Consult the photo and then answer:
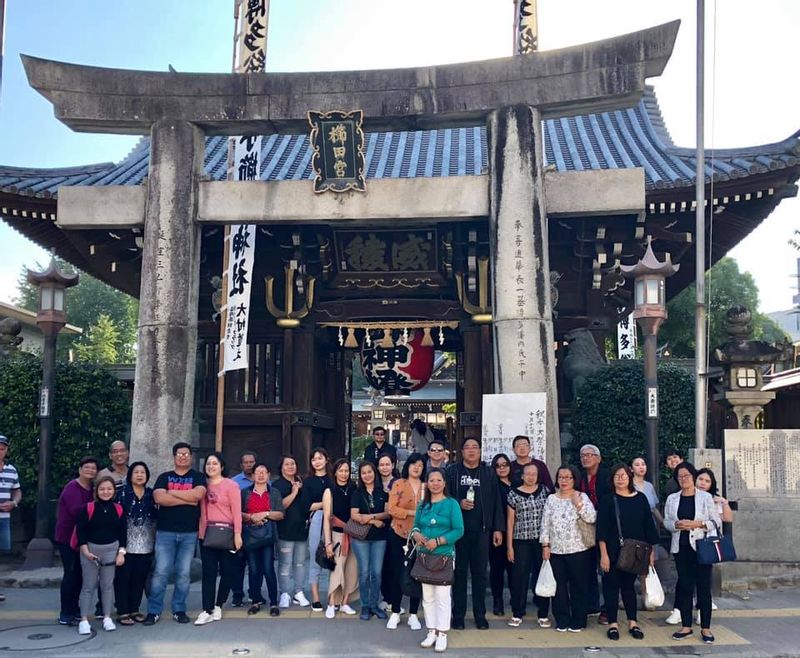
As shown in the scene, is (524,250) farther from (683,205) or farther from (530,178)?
(683,205)

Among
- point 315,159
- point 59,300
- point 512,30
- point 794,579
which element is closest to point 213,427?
point 59,300

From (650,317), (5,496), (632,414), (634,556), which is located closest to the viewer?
(634,556)

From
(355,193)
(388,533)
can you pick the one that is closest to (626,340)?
(355,193)

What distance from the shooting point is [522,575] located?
23.2 ft

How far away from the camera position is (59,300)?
992 centimetres

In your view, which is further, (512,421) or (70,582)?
(512,421)

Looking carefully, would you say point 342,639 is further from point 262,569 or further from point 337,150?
point 337,150

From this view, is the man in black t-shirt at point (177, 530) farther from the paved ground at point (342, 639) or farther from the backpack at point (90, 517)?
the backpack at point (90, 517)

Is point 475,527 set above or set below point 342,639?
above

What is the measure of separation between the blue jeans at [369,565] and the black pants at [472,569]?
0.82 meters

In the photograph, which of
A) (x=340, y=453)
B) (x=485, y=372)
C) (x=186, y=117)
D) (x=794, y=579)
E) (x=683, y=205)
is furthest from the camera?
(x=340, y=453)

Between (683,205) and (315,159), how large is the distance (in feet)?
18.7

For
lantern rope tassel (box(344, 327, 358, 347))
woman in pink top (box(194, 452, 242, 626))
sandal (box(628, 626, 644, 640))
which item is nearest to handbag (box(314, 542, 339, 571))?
woman in pink top (box(194, 452, 242, 626))

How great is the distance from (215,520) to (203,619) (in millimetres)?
955
